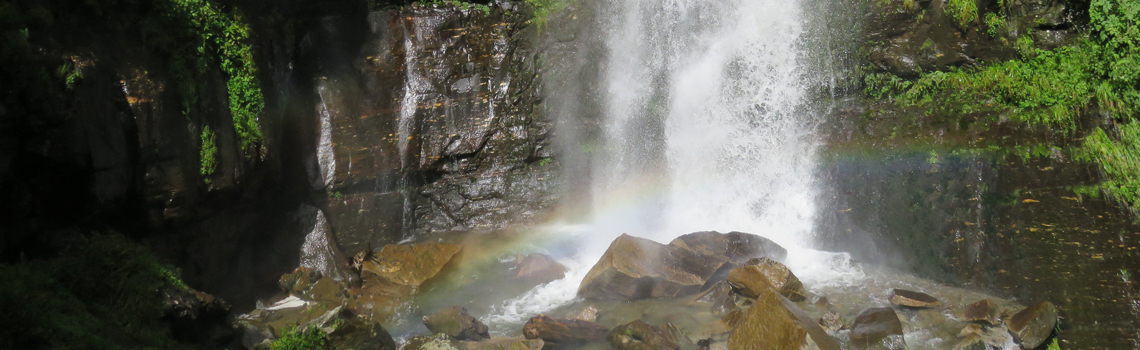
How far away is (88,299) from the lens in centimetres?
603

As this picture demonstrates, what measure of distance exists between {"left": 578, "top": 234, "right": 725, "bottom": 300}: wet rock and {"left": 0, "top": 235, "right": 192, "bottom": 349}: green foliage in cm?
485

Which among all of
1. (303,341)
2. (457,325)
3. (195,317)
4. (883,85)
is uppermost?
(883,85)

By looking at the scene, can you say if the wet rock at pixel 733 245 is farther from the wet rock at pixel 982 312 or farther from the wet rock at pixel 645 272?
the wet rock at pixel 982 312

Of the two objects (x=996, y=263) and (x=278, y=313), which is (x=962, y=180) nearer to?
(x=996, y=263)

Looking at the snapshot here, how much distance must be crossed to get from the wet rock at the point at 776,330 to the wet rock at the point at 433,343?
2948mm

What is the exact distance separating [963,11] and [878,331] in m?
5.26

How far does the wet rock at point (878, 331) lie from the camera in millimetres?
6703

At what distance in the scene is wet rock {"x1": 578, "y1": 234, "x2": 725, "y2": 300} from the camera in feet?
28.0

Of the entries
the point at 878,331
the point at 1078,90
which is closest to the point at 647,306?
the point at 878,331

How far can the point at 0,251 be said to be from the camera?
5.88 metres

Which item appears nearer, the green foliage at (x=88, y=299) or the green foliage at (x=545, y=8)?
the green foliage at (x=88, y=299)

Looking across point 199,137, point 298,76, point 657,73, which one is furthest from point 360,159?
point 657,73

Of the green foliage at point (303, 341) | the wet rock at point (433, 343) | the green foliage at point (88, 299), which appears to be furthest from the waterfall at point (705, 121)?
the green foliage at point (88, 299)

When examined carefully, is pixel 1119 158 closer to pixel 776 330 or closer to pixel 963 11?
pixel 963 11
